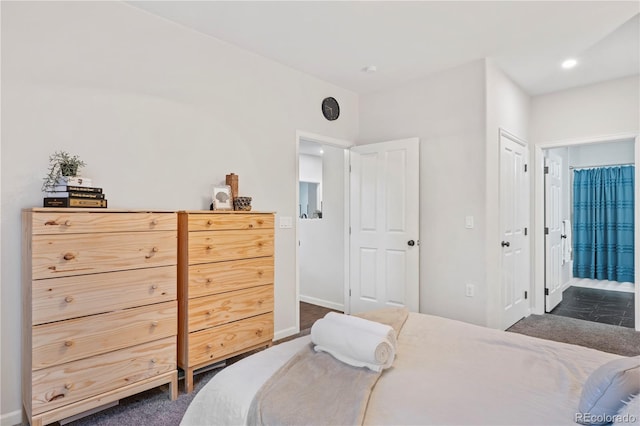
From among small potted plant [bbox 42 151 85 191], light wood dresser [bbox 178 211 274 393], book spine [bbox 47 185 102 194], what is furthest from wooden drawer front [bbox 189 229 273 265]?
small potted plant [bbox 42 151 85 191]

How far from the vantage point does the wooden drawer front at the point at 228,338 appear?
2422mm

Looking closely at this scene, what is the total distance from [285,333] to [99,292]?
190 cm

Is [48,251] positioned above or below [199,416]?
above

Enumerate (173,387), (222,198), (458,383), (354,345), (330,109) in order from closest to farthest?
1. (458,383)
2. (354,345)
3. (173,387)
4. (222,198)
5. (330,109)

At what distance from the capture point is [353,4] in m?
2.48

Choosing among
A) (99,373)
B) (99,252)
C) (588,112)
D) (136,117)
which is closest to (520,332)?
(588,112)

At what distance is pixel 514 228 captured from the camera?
3.84 m

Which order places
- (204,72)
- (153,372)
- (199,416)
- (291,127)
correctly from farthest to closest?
(291,127)
(204,72)
(153,372)
(199,416)

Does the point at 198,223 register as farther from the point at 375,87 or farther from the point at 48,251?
the point at 375,87

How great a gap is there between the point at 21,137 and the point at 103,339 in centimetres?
126

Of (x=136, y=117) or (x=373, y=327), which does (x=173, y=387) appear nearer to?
(x=373, y=327)

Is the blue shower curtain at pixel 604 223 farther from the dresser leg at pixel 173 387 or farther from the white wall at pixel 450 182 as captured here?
the dresser leg at pixel 173 387

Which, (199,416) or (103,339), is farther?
(103,339)

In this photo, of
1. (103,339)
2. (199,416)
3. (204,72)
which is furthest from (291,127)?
(199,416)
